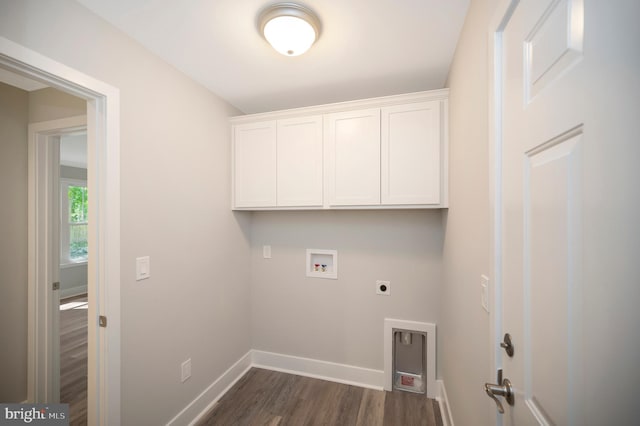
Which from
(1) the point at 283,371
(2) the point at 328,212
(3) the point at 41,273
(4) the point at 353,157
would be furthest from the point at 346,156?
(3) the point at 41,273

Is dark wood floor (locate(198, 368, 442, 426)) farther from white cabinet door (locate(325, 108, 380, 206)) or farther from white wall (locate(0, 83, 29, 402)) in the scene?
white cabinet door (locate(325, 108, 380, 206))

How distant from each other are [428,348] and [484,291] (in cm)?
137

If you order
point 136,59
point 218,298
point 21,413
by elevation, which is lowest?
point 21,413

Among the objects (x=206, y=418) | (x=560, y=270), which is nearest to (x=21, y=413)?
(x=206, y=418)

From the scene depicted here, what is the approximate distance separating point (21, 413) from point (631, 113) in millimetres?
2305

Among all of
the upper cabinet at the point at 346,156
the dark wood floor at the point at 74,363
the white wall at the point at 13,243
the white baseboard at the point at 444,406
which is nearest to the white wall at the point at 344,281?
the upper cabinet at the point at 346,156

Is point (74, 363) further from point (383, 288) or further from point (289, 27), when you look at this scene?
point (289, 27)

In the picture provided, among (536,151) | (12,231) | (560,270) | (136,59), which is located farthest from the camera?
(12,231)

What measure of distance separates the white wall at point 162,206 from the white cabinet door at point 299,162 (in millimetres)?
510

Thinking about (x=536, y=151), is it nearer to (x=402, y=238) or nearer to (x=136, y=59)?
(x=402, y=238)

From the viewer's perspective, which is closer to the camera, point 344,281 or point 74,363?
point 344,281

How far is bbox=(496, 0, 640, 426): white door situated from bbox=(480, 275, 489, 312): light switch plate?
5.4 inches

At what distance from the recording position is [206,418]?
74.7 inches

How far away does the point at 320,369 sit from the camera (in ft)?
7.80
